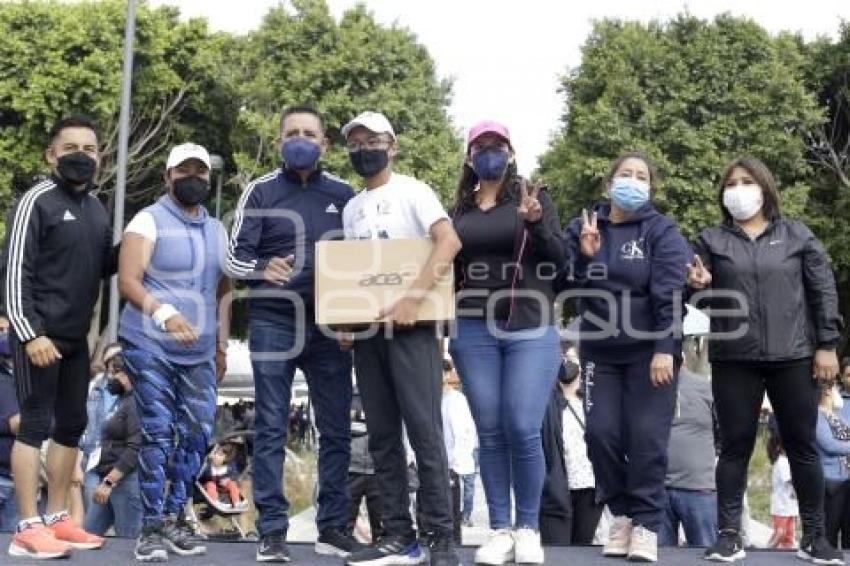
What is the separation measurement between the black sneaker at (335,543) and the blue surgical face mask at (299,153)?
1899mm

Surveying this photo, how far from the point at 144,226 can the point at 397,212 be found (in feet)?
4.31

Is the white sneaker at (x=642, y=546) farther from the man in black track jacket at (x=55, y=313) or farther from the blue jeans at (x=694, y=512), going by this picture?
the man in black track jacket at (x=55, y=313)

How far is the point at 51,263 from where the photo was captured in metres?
5.62

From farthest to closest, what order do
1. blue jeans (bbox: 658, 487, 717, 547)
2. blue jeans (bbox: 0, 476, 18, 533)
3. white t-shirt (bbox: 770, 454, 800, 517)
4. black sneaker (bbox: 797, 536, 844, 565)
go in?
white t-shirt (bbox: 770, 454, 800, 517)
blue jeans (bbox: 0, 476, 18, 533)
blue jeans (bbox: 658, 487, 717, 547)
black sneaker (bbox: 797, 536, 844, 565)

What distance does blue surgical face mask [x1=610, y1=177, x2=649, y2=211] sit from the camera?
18.6 feet

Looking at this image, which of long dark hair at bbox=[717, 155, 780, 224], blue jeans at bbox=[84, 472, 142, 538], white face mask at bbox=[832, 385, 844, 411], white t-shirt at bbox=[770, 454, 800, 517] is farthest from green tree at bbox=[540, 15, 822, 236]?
long dark hair at bbox=[717, 155, 780, 224]


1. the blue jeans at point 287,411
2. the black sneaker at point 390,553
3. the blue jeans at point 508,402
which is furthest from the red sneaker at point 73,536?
the blue jeans at point 508,402

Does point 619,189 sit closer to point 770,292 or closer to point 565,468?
point 770,292

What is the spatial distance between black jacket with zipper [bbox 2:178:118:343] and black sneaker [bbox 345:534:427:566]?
1.85 m

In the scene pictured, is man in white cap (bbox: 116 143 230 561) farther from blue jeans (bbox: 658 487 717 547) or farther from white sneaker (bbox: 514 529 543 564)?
blue jeans (bbox: 658 487 717 547)

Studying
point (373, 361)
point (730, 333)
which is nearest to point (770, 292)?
point (730, 333)

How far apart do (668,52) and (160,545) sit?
29.0m

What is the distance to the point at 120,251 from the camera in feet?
18.7

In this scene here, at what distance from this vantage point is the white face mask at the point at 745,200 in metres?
5.73
